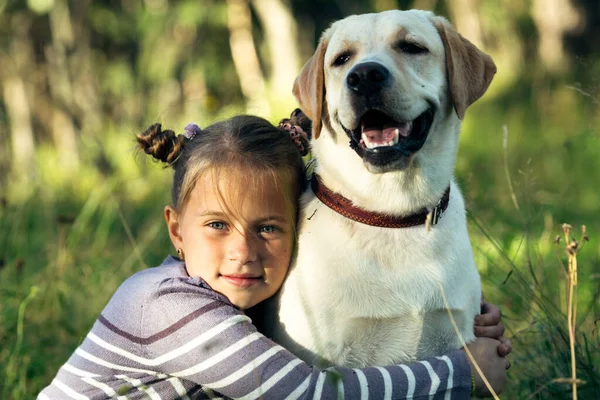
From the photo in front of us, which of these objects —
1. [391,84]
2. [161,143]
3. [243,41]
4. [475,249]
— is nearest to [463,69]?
[391,84]

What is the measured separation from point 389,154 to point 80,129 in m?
7.30

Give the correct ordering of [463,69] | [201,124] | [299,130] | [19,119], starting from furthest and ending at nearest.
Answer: [19,119] < [201,124] < [299,130] < [463,69]

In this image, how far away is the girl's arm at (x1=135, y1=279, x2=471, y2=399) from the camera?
2.25 m

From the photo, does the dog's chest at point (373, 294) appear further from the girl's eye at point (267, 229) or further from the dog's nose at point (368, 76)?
the dog's nose at point (368, 76)

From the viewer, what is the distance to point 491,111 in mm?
9180

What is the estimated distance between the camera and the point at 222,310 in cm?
236

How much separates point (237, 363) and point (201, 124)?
307 cm

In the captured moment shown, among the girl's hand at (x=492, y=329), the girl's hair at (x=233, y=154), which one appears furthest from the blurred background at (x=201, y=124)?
the girl's hair at (x=233, y=154)

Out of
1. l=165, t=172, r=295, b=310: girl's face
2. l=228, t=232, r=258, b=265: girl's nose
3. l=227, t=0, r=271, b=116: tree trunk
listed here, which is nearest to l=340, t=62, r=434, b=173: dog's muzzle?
l=165, t=172, r=295, b=310: girl's face

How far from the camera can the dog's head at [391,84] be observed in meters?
2.43

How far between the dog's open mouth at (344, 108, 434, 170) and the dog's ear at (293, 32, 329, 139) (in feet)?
0.54

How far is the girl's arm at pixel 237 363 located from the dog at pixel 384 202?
110mm

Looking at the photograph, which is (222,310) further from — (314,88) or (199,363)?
(314,88)

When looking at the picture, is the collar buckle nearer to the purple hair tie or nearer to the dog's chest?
the dog's chest
